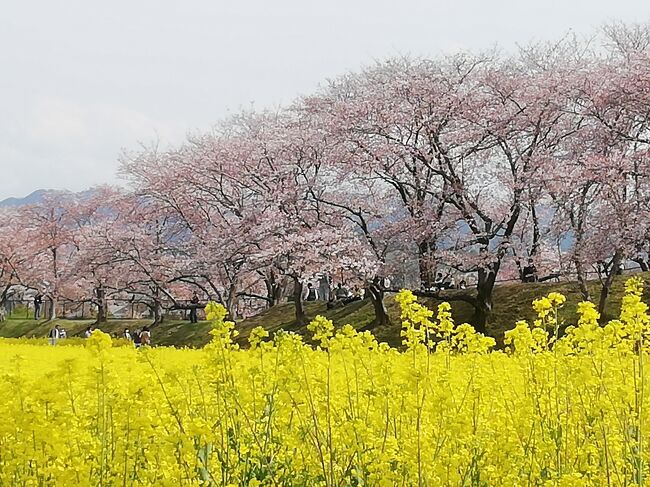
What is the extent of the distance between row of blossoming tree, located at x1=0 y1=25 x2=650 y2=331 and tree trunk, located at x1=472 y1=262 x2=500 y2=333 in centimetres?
4

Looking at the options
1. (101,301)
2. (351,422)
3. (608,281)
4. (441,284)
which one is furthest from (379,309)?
(351,422)

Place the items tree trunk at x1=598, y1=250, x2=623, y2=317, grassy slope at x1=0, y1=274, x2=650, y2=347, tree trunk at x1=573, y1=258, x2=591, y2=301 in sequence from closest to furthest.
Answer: tree trunk at x1=598, y1=250, x2=623, y2=317 < tree trunk at x1=573, y1=258, x2=591, y2=301 < grassy slope at x1=0, y1=274, x2=650, y2=347

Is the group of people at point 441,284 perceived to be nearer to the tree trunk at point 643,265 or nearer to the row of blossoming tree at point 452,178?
the row of blossoming tree at point 452,178

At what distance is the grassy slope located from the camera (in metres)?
22.7

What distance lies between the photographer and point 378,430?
4898mm

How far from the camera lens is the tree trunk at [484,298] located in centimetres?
2297

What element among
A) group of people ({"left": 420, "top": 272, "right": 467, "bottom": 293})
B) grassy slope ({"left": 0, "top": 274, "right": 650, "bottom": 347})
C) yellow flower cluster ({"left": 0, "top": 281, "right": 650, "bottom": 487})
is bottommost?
yellow flower cluster ({"left": 0, "top": 281, "right": 650, "bottom": 487})

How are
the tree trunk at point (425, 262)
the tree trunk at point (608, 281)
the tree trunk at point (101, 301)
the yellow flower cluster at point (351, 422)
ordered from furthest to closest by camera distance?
the tree trunk at point (101, 301) < the tree trunk at point (425, 262) < the tree trunk at point (608, 281) < the yellow flower cluster at point (351, 422)

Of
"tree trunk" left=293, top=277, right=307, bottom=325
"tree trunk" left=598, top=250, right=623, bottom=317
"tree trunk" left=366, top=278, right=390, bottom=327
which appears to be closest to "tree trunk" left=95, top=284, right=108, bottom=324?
"tree trunk" left=293, top=277, right=307, bottom=325

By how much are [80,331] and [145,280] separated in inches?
327

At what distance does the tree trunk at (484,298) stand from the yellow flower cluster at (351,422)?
17.6 meters

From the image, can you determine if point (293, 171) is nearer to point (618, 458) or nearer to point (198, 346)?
point (198, 346)

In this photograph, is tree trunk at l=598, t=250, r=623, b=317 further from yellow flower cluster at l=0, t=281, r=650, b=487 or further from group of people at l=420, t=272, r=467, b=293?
A: yellow flower cluster at l=0, t=281, r=650, b=487

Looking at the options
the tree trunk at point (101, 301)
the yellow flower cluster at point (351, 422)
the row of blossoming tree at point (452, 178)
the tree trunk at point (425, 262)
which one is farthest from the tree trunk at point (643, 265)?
the tree trunk at point (101, 301)
